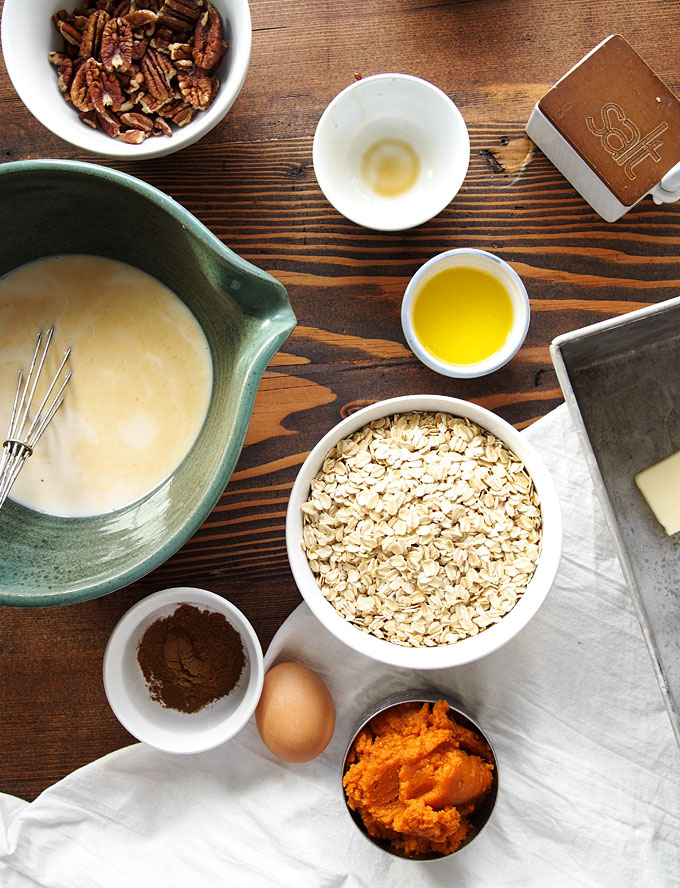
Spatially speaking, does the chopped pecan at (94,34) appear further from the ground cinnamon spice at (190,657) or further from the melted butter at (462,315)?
the ground cinnamon spice at (190,657)

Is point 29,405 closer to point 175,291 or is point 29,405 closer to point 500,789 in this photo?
point 175,291

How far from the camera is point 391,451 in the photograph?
1.04 m

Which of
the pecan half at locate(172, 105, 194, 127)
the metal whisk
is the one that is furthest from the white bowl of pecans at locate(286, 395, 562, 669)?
the pecan half at locate(172, 105, 194, 127)

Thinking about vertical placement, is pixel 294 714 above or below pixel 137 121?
below

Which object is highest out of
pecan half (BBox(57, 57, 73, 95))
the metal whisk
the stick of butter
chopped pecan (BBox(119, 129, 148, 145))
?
pecan half (BBox(57, 57, 73, 95))

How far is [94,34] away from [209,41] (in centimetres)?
16

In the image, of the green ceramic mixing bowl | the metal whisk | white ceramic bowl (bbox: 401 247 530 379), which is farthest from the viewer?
white ceramic bowl (bbox: 401 247 530 379)

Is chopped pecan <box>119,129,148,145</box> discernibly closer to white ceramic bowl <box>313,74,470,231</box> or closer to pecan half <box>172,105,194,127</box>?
pecan half <box>172,105,194,127</box>

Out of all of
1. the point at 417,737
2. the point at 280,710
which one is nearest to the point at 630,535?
the point at 417,737

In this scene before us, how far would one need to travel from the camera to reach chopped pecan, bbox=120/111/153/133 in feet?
3.39

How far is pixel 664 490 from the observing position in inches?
43.9

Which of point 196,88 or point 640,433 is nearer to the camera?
point 196,88

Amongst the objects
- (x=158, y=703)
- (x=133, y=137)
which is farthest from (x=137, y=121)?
(x=158, y=703)

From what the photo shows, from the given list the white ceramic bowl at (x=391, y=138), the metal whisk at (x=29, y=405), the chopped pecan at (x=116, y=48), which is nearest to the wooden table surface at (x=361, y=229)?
the white ceramic bowl at (x=391, y=138)
